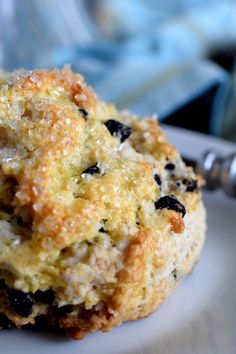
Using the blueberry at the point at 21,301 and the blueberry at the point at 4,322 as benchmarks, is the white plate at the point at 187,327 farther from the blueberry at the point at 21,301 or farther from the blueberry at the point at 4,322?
the blueberry at the point at 21,301

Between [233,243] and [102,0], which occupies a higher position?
[102,0]

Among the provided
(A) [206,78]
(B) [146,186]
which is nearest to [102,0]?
(A) [206,78]

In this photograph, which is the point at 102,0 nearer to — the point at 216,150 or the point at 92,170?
the point at 216,150

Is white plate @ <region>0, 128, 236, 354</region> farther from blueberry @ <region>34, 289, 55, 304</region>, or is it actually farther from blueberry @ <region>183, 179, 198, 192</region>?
blueberry @ <region>183, 179, 198, 192</region>

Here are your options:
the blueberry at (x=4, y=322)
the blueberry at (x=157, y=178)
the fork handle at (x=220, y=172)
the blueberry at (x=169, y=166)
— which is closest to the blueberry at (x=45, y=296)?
the blueberry at (x=4, y=322)

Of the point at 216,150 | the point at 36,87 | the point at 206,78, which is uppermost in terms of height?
the point at 206,78

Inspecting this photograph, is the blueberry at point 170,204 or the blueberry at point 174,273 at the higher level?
the blueberry at point 170,204

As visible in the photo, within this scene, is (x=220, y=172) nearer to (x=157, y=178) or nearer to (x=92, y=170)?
(x=157, y=178)
